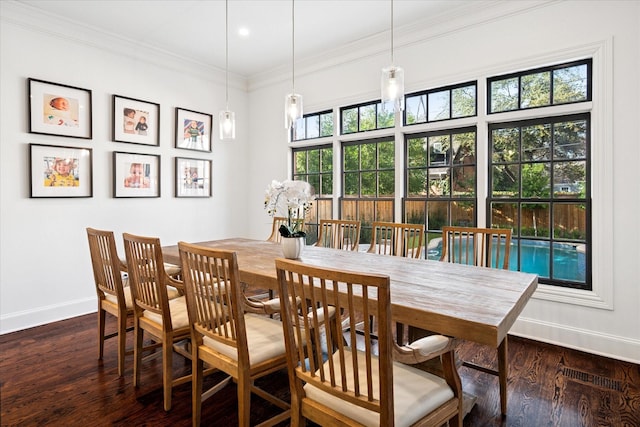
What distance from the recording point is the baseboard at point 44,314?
3.30 meters

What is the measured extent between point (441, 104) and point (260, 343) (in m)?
3.00

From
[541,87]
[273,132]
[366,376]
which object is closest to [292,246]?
[366,376]

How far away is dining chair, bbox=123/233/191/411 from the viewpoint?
2033 millimetres

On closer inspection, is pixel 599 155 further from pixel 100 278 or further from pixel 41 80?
pixel 41 80

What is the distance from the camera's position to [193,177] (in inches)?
186

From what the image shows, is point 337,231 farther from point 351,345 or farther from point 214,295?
point 351,345

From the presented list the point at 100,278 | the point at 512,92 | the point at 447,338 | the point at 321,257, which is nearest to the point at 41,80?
the point at 100,278

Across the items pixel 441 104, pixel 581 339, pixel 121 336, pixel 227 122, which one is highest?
pixel 441 104

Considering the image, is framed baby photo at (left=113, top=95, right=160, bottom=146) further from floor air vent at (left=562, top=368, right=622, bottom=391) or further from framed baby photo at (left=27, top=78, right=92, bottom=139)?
floor air vent at (left=562, top=368, right=622, bottom=391)

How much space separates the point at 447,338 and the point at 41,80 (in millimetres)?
4134

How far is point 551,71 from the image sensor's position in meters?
3.06

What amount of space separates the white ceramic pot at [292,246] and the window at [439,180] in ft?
5.92

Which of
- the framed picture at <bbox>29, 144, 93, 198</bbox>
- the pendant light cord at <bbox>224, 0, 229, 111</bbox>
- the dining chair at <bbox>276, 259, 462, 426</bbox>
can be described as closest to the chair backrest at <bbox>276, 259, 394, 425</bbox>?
the dining chair at <bbox>276, 259, 462, 426</bbox>

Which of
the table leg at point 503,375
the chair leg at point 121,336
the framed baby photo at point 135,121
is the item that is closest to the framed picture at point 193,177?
the framed baby photo at point 135,121
